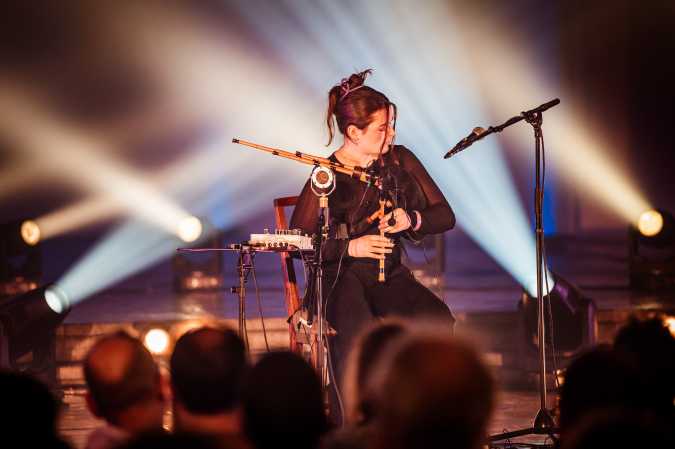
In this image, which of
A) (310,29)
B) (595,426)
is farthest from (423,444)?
(310,29)

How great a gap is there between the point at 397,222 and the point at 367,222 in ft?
0.67

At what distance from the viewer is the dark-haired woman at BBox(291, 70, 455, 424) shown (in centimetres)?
438

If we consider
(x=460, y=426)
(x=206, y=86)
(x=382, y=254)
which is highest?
(x=206, y=86)

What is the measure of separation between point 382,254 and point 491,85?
5.41 meters

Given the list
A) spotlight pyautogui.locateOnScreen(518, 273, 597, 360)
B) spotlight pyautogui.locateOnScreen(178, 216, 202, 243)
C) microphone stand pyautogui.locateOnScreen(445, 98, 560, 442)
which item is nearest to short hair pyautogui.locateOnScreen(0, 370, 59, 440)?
microphone stand pyautogui.locateOnScreen(445, 98, 560, 442)

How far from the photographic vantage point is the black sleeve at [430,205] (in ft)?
14.8

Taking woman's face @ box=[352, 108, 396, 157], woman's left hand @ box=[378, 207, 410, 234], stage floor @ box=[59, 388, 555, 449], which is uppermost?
woman's face @ box=[352, 108, 396, 157]

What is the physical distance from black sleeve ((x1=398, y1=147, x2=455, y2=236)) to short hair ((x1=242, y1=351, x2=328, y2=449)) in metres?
2.53

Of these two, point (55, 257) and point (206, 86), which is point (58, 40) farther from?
point (55, 257)

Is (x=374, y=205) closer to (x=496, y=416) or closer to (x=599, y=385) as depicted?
(x=496, y=416)

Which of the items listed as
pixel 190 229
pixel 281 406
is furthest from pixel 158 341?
pixel 281 406

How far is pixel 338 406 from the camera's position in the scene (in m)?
4.44

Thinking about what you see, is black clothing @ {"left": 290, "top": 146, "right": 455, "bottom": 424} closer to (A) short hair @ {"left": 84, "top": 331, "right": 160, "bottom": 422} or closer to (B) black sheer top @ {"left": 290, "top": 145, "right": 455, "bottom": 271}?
(B) black sheer top @ {"left": 290, "top": 145, "right": 455, "bottom": 271}

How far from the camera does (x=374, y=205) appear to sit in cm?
460
